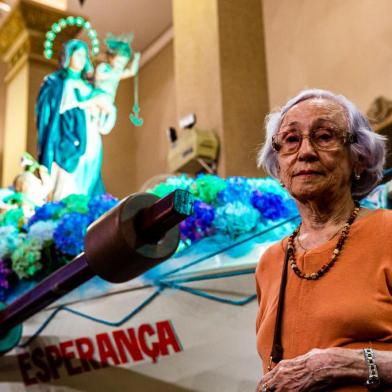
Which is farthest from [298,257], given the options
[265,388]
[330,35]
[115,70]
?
[330,35]

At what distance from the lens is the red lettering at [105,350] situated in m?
2.32

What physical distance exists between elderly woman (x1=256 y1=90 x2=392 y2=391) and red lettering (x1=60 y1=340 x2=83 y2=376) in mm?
1316

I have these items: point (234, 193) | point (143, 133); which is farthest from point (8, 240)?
point (143, 133)

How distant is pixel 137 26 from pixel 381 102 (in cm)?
435

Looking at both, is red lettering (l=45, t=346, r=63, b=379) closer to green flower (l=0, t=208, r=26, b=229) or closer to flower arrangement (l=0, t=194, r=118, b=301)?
flower arrangement (l=0, t=194, r=118, b=301)

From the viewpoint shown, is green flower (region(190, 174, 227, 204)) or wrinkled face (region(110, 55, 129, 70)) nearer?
green flower (region(190, 174, 227, 204))

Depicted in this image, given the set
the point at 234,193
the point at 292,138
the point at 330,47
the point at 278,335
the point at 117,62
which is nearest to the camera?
the point at 278,335

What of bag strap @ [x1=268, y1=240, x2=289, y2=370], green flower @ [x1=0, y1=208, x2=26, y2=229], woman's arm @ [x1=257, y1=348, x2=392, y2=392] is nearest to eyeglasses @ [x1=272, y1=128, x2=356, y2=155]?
bag strap @ [x1=268, y1=240, x2=289, y2=370]

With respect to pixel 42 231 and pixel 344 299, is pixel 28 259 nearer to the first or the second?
pixel 42 231

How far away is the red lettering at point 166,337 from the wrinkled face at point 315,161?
1089mm

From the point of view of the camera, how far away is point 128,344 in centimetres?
229

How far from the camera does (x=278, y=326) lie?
1.08m

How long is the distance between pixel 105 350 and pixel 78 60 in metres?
1.93

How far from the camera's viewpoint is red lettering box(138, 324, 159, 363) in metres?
2.22
